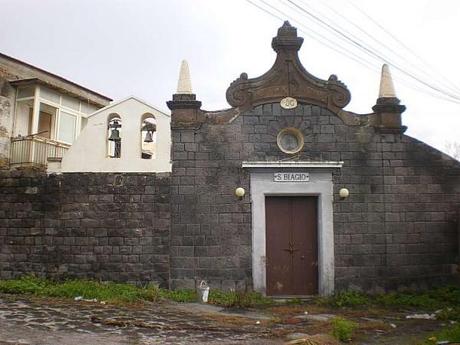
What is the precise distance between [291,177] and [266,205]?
84cm

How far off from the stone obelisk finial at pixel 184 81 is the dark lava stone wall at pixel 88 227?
201 cm

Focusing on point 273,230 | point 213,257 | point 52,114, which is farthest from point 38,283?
point 52,114

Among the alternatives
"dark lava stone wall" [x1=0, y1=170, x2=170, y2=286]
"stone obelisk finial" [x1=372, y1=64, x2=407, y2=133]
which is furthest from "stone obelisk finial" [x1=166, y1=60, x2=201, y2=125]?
"stone obelisk finial" [x1=372, y1=64, x2=407, y2=133]

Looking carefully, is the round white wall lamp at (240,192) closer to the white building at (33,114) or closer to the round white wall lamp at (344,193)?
the round white wall lamp at (344,193)

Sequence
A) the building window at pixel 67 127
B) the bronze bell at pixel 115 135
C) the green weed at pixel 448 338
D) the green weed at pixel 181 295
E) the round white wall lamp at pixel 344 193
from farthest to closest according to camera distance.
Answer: the building window at pixel 67 127 < the bronze bell at pixel 115 135 < the round white wall lamp at pixel 344 193 < the green weed at pixel 181 295 < the green weed at pixel 448 338

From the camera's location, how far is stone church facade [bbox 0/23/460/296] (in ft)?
34.6

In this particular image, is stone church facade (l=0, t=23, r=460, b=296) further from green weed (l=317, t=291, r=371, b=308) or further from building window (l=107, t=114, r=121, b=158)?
building window (l=107, t=114, r=121, b=158)

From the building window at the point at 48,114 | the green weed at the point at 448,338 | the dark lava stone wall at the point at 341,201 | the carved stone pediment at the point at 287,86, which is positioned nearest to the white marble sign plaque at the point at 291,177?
the dark lava stone wall at the point at 341,201

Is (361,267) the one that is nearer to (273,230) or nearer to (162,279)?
(273,230)

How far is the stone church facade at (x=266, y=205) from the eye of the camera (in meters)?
10.5

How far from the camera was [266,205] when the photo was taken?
1082 cm

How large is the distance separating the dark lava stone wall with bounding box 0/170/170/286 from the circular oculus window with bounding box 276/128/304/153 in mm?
2728

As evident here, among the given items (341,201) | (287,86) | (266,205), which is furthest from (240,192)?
(287,86)

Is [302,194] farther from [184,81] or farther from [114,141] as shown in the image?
[114,141]
